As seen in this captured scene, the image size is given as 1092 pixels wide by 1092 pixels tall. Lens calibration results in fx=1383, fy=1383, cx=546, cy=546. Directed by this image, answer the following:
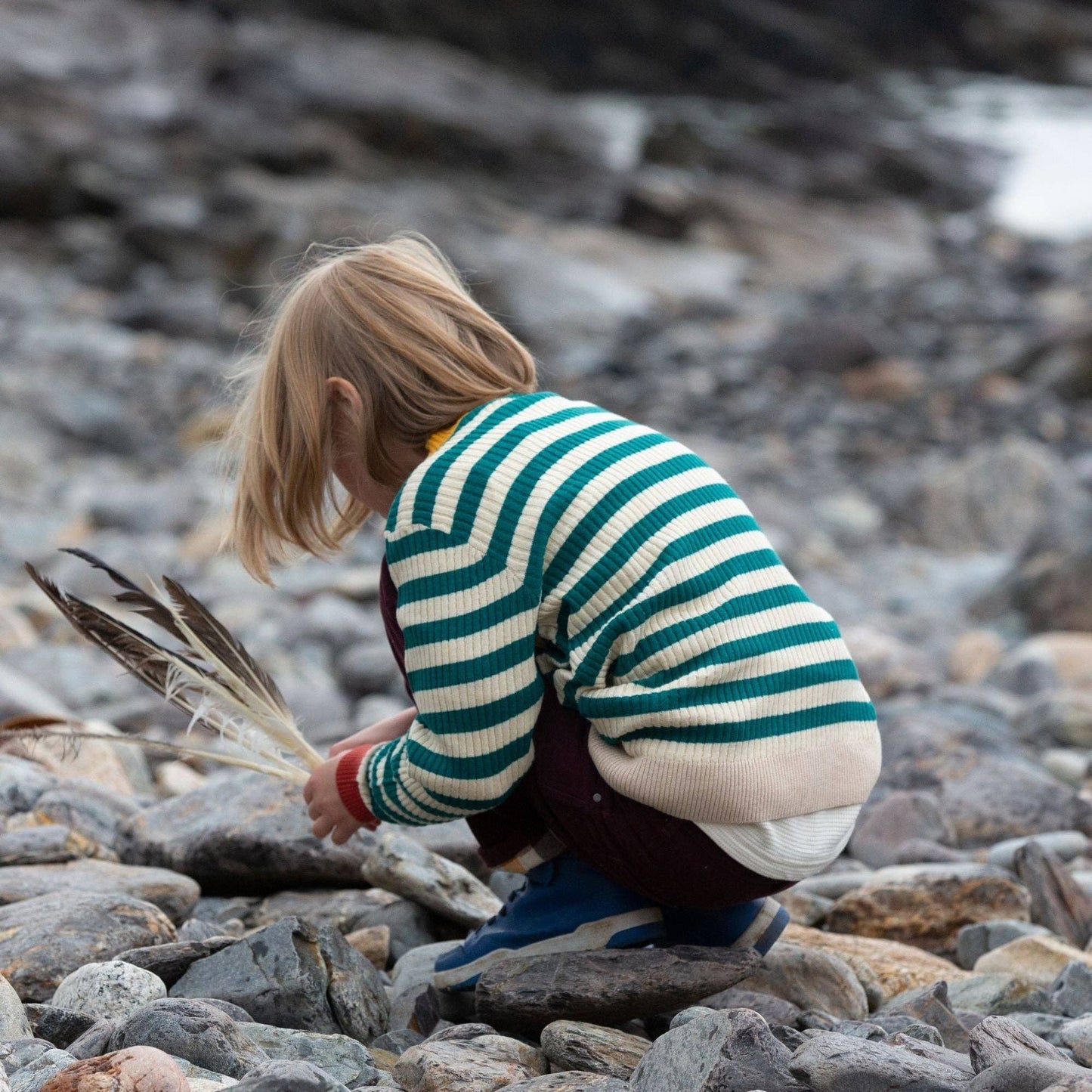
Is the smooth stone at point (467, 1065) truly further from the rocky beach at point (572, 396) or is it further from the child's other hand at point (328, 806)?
the child's other hand at point (328, 806)

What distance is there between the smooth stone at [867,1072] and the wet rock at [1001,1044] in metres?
0.03

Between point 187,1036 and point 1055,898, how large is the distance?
1541mm

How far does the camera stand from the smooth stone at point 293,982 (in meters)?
1.83

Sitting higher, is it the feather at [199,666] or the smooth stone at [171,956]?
the feather at [199,666]

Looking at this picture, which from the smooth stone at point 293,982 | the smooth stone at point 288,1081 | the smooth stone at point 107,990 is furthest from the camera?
the smooth stone at point 293,982

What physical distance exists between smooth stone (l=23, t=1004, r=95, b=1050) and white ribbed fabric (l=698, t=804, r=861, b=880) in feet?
2.66

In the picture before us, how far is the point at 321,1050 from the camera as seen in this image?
1679 millimetres

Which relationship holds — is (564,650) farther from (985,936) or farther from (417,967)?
(985,936)

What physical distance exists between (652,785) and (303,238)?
42.1 ft

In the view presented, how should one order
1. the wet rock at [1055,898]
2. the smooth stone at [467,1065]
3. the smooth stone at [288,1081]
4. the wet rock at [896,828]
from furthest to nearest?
the wet rock at [896,828], the wet rock at [1055,898], the smooth stone at [467,1065], the smooth stone at [288,1081]

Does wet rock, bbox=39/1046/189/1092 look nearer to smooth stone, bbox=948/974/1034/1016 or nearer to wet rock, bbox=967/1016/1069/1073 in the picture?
wet rock, bbox=967/1016/1069/1073

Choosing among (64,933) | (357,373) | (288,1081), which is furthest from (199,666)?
(288,1081)

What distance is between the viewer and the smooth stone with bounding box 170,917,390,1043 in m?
1.83

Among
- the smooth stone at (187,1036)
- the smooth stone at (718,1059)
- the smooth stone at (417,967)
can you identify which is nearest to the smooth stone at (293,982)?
the smooth stone at (417,967)
